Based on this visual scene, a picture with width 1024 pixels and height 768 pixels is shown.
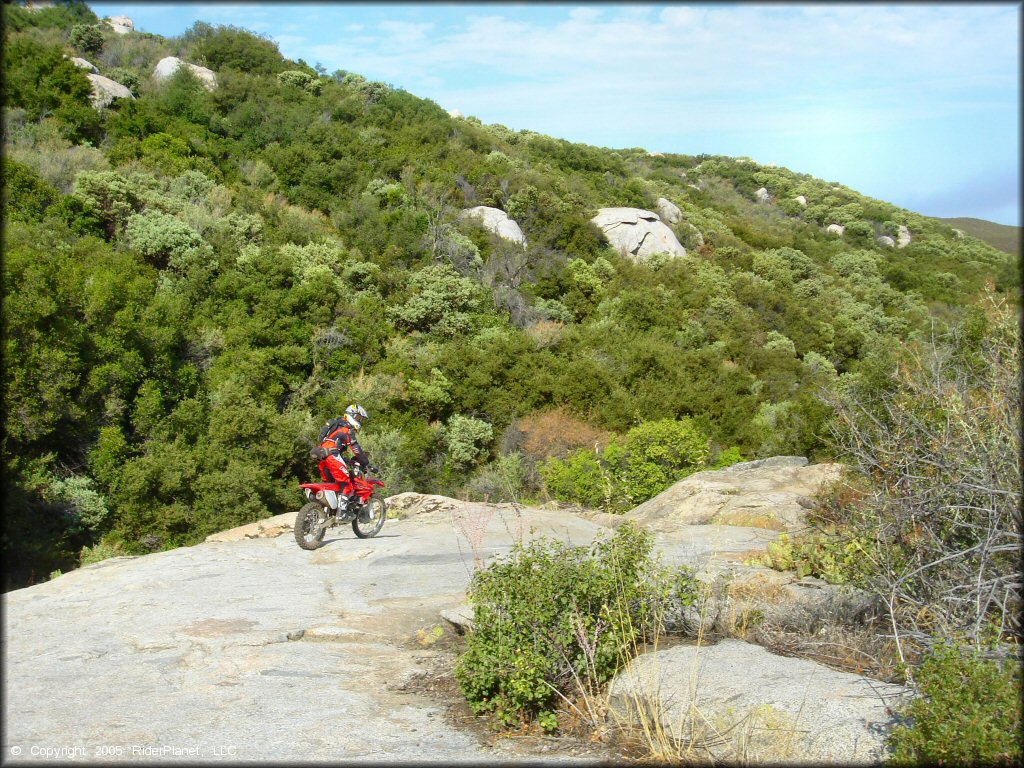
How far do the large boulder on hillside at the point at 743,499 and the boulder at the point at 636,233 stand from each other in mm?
20767

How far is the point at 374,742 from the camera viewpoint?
4.36 m

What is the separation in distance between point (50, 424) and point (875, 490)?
14.0 metres

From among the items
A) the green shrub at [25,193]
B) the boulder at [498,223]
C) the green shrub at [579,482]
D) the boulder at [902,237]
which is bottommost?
the green shrub at [579,482]

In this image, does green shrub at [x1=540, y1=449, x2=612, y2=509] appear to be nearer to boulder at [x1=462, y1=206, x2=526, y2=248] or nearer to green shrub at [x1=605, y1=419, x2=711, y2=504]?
green shrub at [x1=605, y1=419, x2=711, y2=504]

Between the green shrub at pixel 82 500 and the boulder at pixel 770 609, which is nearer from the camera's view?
the boulder at pixel 770 609

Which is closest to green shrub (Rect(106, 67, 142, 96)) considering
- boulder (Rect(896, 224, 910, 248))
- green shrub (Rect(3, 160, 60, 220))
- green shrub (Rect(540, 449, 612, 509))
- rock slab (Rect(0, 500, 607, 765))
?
green shrub (Rect(3, 160, 60, 220))

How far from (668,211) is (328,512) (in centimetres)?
3299

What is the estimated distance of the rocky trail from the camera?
4.26m

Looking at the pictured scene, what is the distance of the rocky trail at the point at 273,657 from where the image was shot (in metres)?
4.26

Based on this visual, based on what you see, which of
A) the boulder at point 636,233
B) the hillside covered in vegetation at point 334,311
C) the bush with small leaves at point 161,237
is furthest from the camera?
the boulder at point 636,233

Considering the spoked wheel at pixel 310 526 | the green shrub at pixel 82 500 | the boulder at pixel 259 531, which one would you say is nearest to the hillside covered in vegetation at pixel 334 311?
the green shrub at pixel 82 500

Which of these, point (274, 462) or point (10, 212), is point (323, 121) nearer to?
point (10, 212)

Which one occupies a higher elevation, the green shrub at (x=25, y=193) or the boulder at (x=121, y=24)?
the boulder at (x=121, y=24)

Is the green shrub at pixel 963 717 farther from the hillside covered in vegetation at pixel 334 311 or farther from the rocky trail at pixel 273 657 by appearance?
the hillside covered in vegetation at pixel 334 311
